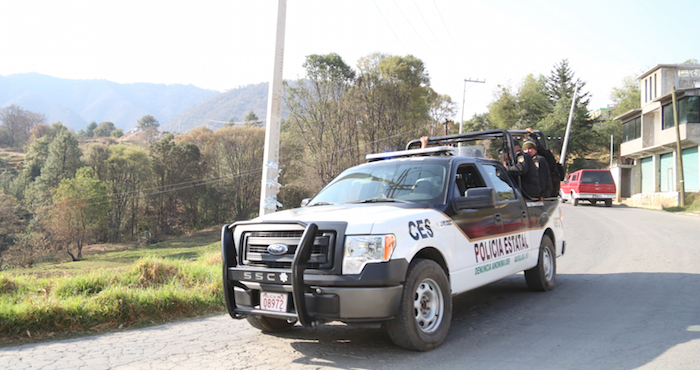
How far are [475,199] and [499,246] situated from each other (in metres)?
1.18

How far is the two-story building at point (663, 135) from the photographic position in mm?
31969

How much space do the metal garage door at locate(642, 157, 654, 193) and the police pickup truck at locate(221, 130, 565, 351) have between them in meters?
39.8

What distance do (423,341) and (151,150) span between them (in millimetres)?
65527

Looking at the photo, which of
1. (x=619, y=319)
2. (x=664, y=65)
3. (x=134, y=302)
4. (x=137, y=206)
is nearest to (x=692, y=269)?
(x=619, y=319)

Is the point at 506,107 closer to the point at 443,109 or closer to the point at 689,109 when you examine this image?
the point at 443,109

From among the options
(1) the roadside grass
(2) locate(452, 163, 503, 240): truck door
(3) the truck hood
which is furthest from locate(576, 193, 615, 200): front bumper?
(3) the truck hood

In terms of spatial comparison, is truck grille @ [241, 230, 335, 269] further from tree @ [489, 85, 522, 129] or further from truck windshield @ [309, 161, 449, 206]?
tree @ [489, 85, 522, 129]

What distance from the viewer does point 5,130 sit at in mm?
116312

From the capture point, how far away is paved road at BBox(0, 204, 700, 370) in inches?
157

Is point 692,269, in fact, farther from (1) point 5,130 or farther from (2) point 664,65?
(1) point 5,130

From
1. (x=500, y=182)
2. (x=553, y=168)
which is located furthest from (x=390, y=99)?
(x=500, y=182)

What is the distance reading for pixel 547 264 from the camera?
7.11m

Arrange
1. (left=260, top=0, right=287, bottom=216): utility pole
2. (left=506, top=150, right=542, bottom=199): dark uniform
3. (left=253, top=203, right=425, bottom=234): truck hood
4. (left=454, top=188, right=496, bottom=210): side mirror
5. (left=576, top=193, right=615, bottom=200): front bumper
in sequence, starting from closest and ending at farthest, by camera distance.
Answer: (left=253, top=203, right=425, bottom=234): truck hood, (left=454, top=188, right=496, bottom=210): side mirror, (left=506, top=150, right=542, bottom=199): dark uniform, (left=260, top=0, right=287, bottom=216): utility pole, (left=576, top=193, right=615, bottom=200): front bumper

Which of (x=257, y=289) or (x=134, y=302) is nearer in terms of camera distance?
(x=257, y=289)
